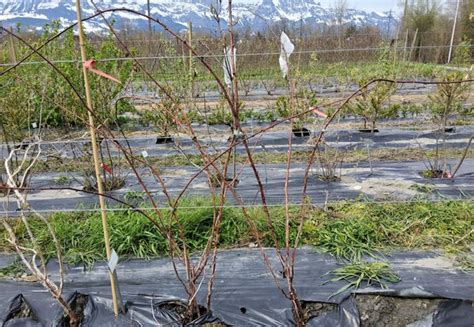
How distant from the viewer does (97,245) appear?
273 centimetres

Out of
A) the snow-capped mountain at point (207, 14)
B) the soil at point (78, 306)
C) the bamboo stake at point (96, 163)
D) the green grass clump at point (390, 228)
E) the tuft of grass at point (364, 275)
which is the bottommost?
the soil at point (78, 306)

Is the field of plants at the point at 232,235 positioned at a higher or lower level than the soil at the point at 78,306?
higher

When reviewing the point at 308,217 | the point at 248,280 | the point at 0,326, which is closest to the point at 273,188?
the point at 308,217

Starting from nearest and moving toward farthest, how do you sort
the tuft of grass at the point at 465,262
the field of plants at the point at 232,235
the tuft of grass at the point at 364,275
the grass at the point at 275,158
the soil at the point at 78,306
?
the field of plants at the point at 232,235 < the soil at the point at 78,306 < the tuft of grass at the point at 364,275 < the tuft of grass at the point at 465,262 < the grass at the point at 275,158

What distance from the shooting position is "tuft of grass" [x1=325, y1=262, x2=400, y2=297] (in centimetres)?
227

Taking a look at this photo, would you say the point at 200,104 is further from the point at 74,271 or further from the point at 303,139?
the point at 74,271

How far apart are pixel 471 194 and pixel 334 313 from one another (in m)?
2.12

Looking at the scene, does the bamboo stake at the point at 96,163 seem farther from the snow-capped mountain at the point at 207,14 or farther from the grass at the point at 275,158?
the grass at the point at 275,158

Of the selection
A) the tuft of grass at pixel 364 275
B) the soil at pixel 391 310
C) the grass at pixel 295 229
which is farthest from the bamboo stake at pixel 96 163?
the soil at pixel 391 310

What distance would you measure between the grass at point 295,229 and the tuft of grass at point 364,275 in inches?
6.0

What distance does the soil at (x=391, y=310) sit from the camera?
6.92ft

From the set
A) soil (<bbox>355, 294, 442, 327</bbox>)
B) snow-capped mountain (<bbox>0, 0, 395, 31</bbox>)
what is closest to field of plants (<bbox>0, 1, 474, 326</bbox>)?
soil (<bbox>355, 294, 442, 327</bbox>)

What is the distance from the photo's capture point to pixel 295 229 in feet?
9.50

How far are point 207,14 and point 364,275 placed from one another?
1943 mm
